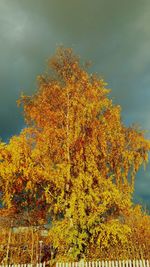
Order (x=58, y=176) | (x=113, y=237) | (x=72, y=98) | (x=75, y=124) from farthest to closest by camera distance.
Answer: (x=72, y=98)
(x=75, y=124)
(x=58, y=176)
(x=113, y=237)

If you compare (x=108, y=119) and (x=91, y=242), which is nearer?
(x=91, y=242)

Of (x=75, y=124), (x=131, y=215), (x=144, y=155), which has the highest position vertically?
(x=75, y=124)

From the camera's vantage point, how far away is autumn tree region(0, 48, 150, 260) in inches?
447

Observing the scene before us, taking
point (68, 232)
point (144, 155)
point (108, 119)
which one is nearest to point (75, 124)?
point (108, 119)

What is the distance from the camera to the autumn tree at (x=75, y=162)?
1136 cm

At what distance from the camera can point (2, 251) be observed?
1543 cm

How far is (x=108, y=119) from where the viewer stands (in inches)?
534

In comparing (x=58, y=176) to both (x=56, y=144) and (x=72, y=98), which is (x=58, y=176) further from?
(x=72, y=98)

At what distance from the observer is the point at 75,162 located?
13.0 m

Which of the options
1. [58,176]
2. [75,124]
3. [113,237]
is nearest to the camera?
[113,237]

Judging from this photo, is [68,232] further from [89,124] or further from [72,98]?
[72,98]

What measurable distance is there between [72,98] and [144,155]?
14.5ft

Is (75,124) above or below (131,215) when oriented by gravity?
above

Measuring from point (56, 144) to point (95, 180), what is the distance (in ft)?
7.84
